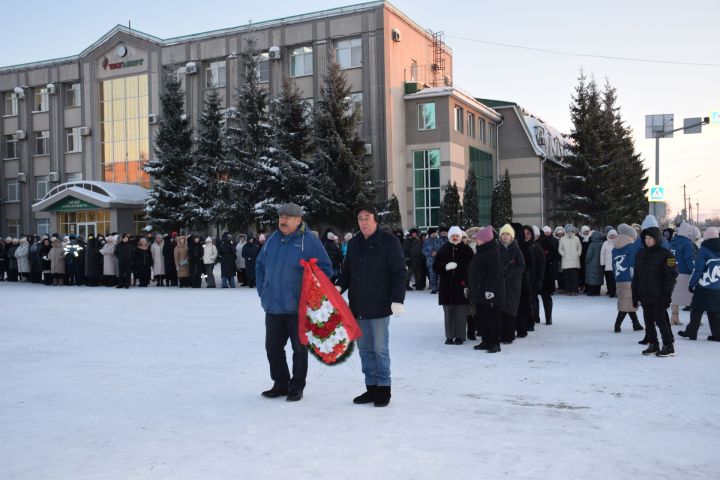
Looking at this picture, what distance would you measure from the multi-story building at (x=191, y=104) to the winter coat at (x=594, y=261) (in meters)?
16.9

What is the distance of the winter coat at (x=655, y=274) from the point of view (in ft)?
29.1

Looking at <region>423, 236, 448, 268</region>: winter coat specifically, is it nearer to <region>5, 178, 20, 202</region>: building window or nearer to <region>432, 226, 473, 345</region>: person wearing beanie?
<region>432, 226, 473, 345</region>: person wearing beanie

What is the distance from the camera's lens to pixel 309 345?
6.55 meters

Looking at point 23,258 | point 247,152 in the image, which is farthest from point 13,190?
point 23,258

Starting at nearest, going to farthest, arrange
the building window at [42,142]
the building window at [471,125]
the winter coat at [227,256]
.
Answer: the winter coat at [227,256] < the building window at [471,125] < the building window at [42,142]

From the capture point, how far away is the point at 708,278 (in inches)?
407

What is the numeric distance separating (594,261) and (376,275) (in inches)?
503

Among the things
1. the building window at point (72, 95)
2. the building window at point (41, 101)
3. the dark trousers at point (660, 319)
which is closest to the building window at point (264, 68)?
the building window at point (72, 95)

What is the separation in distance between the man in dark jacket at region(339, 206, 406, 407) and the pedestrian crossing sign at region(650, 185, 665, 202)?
19.1 m

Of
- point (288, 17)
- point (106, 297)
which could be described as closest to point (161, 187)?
point (288, 17)

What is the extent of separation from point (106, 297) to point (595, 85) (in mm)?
33120

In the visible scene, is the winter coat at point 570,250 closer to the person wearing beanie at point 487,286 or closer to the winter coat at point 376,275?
the person wearing beanie at point 487,286

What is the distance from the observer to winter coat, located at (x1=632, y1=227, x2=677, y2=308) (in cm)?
888

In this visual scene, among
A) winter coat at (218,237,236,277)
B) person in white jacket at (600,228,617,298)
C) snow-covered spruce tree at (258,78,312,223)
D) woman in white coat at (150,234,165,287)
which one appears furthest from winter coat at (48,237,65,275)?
person in white jacket at (600,228,617,298)
